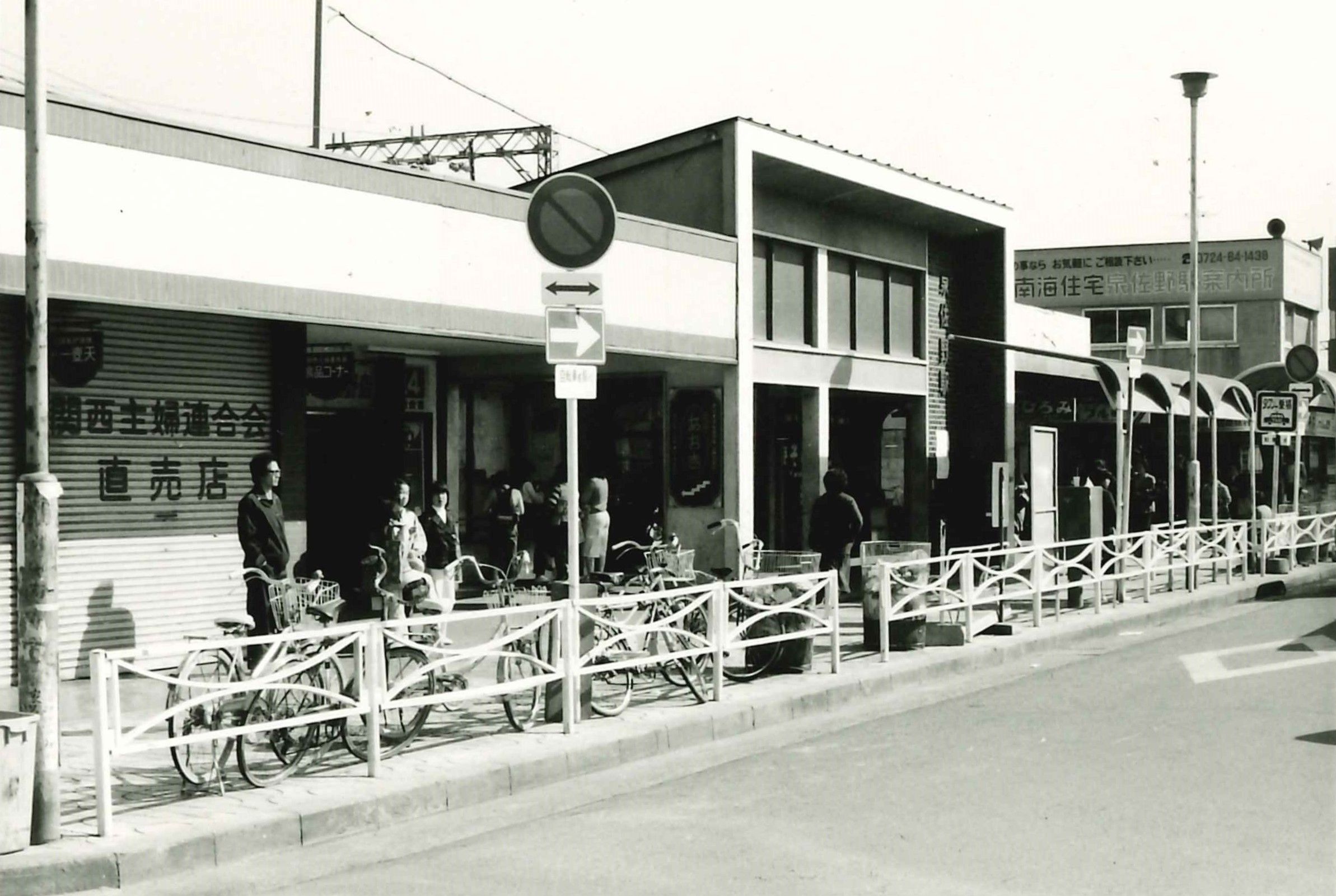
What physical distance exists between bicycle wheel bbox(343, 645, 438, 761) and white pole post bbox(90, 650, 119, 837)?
1831 mm

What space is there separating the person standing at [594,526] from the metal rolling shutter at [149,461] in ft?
16.1

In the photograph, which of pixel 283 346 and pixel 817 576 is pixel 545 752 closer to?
pixel 817 576

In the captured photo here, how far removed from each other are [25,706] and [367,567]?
8446mm

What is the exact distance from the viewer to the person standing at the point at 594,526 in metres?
17.7

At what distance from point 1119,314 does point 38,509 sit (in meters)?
44.4

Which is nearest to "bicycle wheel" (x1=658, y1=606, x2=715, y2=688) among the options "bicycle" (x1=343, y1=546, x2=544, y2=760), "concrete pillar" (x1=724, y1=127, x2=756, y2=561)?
"bicycle" (x1=343, y1=546, x2=544, y2=760)

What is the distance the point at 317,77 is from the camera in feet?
91.3

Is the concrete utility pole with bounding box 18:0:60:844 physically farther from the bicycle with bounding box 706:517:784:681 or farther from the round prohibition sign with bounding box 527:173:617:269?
the bicycle with bounding box 706:517:784:681

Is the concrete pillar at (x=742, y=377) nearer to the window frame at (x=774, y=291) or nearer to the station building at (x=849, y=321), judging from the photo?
the station building at (x=849, y=321)

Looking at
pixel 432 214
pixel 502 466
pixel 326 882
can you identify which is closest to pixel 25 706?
pixel 326 882

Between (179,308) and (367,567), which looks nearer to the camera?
(179,308)

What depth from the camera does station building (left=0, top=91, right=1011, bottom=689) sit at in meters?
11.8

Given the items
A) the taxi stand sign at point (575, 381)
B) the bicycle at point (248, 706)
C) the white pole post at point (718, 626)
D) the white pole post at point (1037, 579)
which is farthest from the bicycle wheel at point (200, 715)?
the white pole post at point (1037, 579)

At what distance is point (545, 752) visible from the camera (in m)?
8.98
